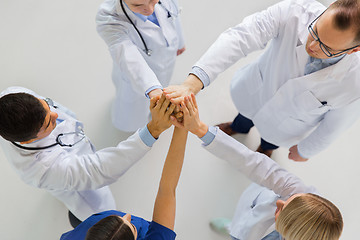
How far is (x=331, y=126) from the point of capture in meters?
1.47

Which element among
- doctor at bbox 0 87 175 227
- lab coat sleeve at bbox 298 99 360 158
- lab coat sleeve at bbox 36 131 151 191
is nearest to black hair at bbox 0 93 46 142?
doctor at bbox 0 87 175 227

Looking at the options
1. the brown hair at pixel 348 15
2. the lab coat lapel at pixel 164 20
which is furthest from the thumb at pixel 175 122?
the brown hair at pixel 348 15

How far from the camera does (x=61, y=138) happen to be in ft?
4.31

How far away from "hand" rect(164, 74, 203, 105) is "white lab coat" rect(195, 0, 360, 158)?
0.06 metres

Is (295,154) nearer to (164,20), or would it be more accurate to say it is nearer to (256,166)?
(256,166)

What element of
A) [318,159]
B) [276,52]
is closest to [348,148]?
[318,159]

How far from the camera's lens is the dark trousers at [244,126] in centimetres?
200

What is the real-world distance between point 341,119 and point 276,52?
1.31 ft

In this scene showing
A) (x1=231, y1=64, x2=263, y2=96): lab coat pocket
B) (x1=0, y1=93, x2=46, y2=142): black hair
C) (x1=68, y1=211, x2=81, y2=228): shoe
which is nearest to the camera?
(x1=0, y1=93, x2=46, y2=142): black hair

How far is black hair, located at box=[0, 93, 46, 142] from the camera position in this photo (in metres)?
1.09

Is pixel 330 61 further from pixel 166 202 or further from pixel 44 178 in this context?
pixel 44 178

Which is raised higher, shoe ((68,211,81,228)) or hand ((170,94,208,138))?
hand ((170,94,208,138))

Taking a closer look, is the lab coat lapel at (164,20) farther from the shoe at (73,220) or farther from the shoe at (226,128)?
the shoe at (73,220)

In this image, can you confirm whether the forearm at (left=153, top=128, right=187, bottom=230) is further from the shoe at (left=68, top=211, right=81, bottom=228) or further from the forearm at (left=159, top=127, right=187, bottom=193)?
the shoe at (left=68, top=211, right=81, bottom=228)
